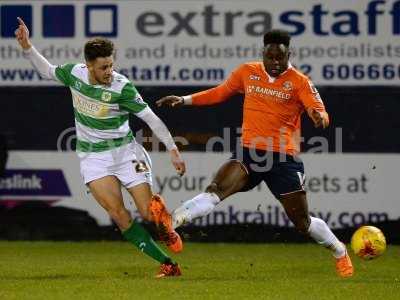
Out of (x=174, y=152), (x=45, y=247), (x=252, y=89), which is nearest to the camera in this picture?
(x=174, y=152)

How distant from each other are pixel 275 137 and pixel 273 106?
0.29m

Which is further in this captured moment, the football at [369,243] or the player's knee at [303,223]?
the football at [369,243]

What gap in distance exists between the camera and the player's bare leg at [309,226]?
11.2 metres

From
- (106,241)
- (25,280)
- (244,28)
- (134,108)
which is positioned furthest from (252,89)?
(106,241)

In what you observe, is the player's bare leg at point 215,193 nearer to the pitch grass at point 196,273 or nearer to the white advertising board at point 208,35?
the pitch grass at point 196,273

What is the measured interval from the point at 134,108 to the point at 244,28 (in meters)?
4.65

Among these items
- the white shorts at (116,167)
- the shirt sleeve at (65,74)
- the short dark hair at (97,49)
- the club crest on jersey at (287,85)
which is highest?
the short dark hair at (97,49)

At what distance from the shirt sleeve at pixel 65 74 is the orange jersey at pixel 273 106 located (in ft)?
3.84

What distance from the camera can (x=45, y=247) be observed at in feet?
49.8

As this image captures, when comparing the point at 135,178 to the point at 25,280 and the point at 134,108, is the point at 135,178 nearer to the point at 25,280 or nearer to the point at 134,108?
the point at 134,108

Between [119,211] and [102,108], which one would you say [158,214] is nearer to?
[119,211]

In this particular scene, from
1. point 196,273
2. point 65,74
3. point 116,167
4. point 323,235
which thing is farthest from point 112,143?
point 323,235

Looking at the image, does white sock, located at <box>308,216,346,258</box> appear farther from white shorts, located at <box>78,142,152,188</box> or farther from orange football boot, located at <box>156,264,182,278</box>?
white shorts, located at <box>78,142,152,188</box>

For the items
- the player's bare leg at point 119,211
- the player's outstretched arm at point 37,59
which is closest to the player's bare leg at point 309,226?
the player's bare leg at point 119,211
